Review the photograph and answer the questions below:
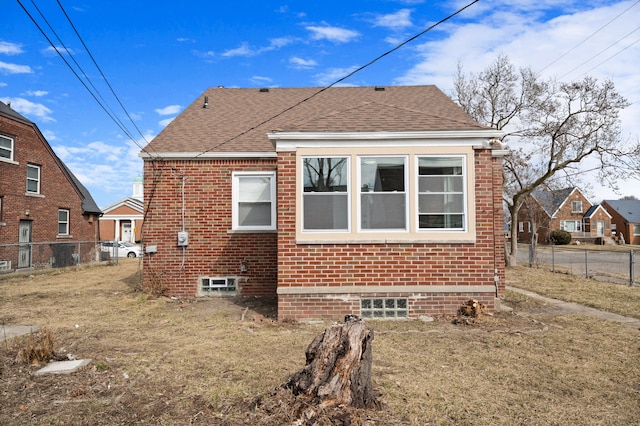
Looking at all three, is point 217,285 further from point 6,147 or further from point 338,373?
point 6,147

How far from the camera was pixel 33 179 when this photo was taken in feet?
72.0

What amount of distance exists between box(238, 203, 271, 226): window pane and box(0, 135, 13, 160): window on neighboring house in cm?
1575

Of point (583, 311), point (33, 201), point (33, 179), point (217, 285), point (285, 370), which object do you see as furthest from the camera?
point (33, 179)

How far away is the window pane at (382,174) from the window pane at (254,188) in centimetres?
341

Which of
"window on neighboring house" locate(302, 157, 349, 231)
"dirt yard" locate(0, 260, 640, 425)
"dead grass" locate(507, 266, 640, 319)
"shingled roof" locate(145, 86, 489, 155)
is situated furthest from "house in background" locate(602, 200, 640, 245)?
Answer: "window on neighboring house" locate(302, 157, 349, 231)

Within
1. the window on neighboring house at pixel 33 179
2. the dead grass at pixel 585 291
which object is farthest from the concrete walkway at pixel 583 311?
the window on neighboring house at pixel 33 179

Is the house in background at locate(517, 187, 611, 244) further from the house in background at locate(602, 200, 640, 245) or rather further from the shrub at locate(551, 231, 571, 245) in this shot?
the shrub at locate(551, 231, 571, 245)

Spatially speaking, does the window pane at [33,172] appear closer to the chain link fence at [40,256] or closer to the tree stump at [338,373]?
the chain link fence at [40,256]

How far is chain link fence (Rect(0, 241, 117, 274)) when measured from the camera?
18641 millimetres

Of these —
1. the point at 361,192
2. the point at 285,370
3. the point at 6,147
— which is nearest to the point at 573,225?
the point at 361,192

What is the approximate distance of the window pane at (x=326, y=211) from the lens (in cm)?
813

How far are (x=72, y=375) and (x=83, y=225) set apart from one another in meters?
24.0

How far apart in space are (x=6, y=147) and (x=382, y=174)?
791 inches

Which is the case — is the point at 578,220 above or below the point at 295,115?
below
